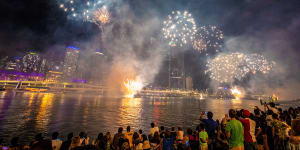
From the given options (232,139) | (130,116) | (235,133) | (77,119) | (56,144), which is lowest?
(130,116)

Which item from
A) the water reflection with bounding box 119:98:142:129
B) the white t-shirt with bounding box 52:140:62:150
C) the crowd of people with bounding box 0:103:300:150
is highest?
the crowd of people with bounding box 0:103:300:150

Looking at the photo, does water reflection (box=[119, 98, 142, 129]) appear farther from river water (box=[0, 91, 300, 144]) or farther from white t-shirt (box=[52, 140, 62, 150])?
white t-shirt (box=[52, 140, 62, 150])

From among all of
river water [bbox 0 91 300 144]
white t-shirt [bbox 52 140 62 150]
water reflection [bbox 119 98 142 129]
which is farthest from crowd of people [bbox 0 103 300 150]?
water reflection [bbox 119 98 142 129]

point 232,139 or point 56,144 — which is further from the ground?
point 232,139

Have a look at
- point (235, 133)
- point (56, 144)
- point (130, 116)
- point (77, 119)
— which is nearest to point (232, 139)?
point (235, 133)

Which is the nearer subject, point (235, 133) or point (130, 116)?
point (235, 133)

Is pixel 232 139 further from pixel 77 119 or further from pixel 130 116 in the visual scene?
pixel 130 116

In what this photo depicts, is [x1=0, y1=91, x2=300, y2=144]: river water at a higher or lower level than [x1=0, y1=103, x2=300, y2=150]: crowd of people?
lower

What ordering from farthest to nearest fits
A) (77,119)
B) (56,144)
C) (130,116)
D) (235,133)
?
(130,116), (77,119), (56,144), (235,133)

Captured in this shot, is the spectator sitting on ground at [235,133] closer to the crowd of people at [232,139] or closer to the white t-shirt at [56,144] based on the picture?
the crowd of people at [232,139]

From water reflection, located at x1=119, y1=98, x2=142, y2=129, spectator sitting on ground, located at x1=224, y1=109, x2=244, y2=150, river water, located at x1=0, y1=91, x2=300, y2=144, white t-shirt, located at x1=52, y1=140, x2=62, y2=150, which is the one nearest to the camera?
spectator sitting on ground, located at x1=224, y1=109, x2=244, y2=150

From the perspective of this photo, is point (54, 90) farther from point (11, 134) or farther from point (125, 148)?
point (125, 148)

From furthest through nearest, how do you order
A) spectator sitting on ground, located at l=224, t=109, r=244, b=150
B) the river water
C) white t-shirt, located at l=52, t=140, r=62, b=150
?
the river water → white t-shirt, located at l=52, t=140, r=62, b=150 → spectator sitting on ground, located at l=224, t=109, r=244, b=150

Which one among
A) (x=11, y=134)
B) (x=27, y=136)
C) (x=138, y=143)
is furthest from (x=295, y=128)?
(x=11, y=134)
